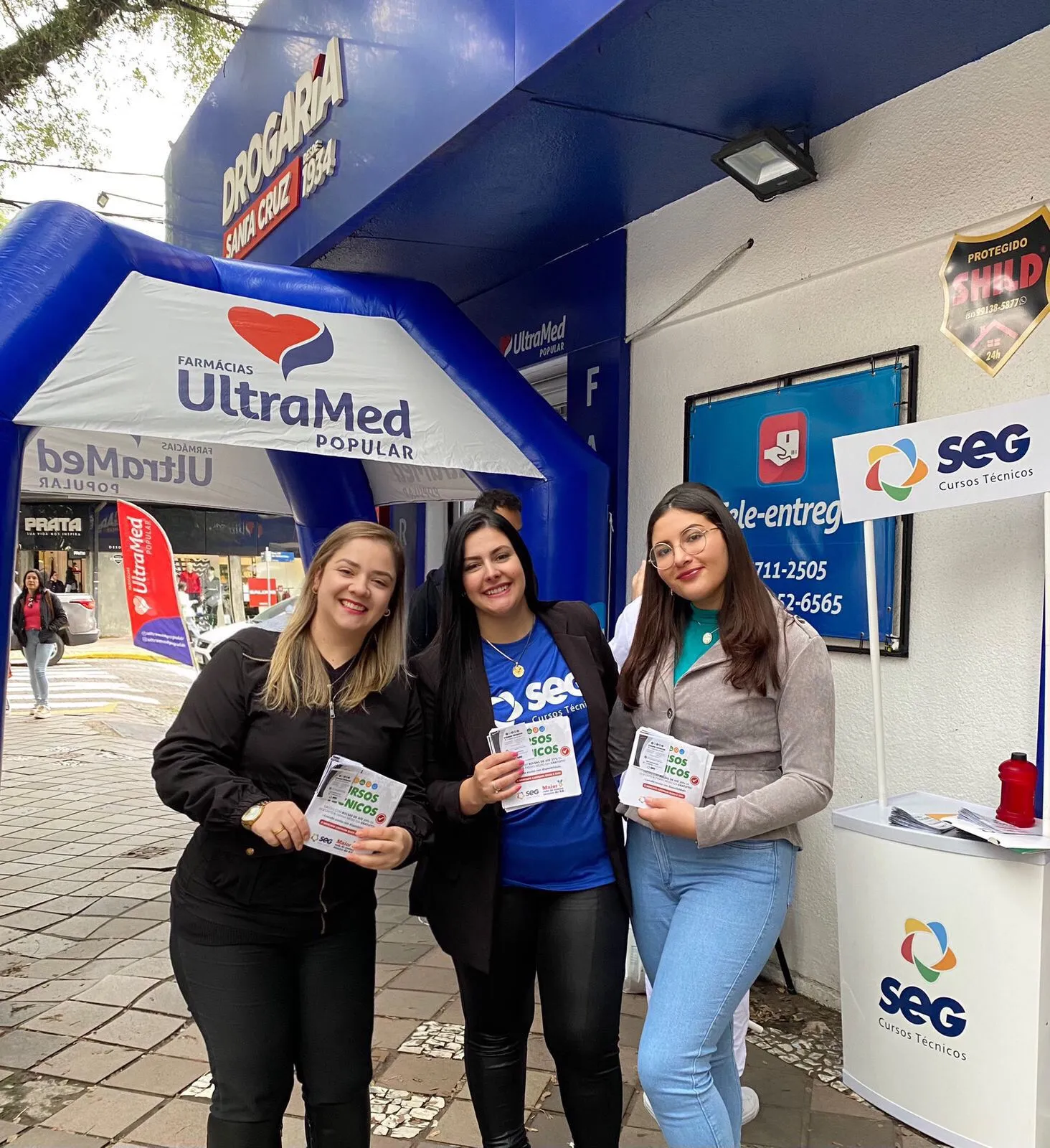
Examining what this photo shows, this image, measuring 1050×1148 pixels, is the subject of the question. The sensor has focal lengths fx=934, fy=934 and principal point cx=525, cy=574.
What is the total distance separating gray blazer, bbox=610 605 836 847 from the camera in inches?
75.8

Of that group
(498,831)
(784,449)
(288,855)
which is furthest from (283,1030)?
(784,449)

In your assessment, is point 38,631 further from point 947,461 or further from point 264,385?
point 947,461

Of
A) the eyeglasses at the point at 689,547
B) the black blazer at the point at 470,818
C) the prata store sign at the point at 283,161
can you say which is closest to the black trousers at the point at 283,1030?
the black blazer at the point at 470,818

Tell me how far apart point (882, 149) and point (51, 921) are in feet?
16.3

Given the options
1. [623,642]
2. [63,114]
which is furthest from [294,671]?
[63,114]

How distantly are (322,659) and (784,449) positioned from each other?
2.43 meters

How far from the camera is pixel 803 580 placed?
3729mm

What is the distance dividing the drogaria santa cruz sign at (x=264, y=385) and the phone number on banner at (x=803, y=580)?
1194mm

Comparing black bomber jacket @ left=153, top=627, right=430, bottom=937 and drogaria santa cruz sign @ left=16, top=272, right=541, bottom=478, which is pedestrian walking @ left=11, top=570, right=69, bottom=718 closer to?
drogaria santa cruz sign @ left=16, top=272, right=541, bottom=478

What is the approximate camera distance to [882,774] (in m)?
2.96

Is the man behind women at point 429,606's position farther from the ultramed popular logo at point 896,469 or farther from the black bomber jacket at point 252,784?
the black bomber jacket at point 252,784

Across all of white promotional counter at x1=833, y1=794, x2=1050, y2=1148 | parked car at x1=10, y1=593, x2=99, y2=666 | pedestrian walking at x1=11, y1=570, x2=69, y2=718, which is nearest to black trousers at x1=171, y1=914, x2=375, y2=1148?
white promotional counter at x1=833, y1=794, x2=1050, y2=1148

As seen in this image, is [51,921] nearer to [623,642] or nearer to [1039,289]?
[623,642]

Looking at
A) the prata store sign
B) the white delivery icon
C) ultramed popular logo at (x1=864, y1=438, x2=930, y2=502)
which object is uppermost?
the prata store sign
